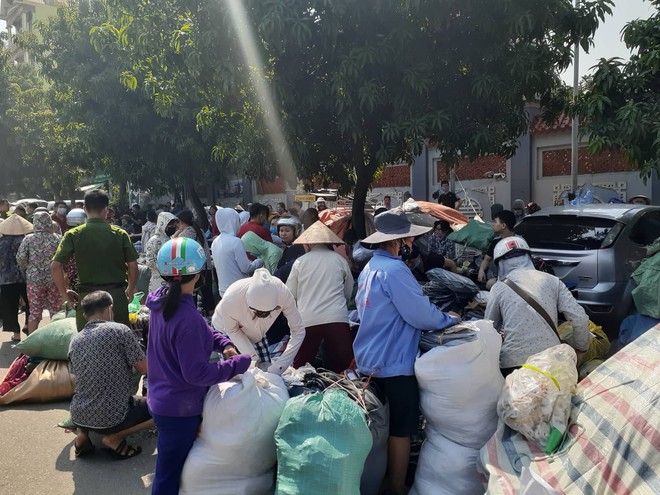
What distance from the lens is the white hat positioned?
3539mm

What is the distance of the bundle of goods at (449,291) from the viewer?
4773 mm

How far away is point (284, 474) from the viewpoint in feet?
9.41

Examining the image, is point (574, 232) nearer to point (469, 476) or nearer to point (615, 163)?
point (469, 476)

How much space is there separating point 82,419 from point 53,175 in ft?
93.6

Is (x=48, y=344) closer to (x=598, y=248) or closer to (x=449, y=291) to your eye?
(x=449, y=291)

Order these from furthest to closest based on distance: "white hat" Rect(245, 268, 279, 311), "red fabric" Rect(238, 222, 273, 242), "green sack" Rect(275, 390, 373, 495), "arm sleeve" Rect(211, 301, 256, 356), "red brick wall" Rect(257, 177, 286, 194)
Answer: "red brick wall" Rect(257, 177, 286, 194) → "red fabric" Rect(238, 222, 273, 242) → "arm sleeve" Rect(211, 301, 256, 356) → "white hat" Rect(245, 268, 279, 311) → "green sack" Rect(275, 390, 373, 495)

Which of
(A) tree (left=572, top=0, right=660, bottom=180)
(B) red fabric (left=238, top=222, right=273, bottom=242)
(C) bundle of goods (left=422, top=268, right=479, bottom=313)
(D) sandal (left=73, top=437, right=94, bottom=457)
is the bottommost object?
(D) sandal (left=73, top=437, right=94, bottom=457)

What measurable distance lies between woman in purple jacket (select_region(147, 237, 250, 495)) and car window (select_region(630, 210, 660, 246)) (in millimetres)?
5044

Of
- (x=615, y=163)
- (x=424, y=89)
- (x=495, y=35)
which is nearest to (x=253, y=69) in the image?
(x=424, y=89)

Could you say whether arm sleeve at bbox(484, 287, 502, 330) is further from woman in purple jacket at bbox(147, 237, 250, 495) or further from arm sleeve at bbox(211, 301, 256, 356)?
woman in purple jacket at bbox(147, 237, 250, 495)

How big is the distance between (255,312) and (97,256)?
205cm

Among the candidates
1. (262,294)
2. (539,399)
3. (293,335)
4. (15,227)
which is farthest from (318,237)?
(15,227)

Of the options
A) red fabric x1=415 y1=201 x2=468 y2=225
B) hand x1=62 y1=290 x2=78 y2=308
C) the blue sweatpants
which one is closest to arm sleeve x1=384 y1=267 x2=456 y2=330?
the blue sweatpants

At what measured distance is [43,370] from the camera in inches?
213
